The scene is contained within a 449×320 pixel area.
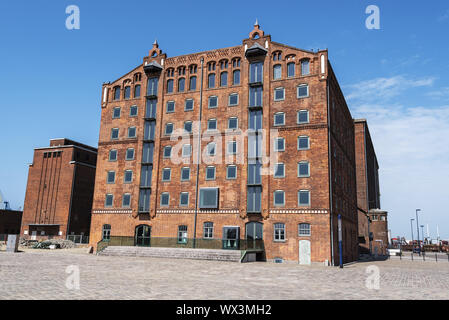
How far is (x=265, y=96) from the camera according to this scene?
118 ft

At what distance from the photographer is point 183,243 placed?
34.2 m

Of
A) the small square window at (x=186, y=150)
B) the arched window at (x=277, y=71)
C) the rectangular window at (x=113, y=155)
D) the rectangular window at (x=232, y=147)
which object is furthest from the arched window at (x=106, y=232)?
the arched window at (x=277, y=71)

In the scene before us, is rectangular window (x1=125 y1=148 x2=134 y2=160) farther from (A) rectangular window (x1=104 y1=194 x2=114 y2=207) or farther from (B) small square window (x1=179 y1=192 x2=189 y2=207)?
(B) small square window (x1=179 y1=192 x2=189 y2=207)

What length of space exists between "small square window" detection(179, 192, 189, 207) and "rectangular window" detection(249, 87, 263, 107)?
1074 cm

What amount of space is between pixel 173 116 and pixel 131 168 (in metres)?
7.16

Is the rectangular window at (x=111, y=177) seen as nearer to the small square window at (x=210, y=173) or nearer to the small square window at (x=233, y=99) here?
the small square window at (x=210, y=173)

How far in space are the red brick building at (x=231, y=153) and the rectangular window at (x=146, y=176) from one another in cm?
11

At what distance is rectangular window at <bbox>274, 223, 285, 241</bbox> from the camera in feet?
107

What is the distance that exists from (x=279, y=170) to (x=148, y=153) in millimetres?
14341

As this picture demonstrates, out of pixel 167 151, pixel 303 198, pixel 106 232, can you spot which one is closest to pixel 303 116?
pixel 303 198

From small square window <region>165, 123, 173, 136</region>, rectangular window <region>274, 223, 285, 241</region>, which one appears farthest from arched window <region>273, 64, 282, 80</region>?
rectangular window <region>274, 223, 285, 241</region>
